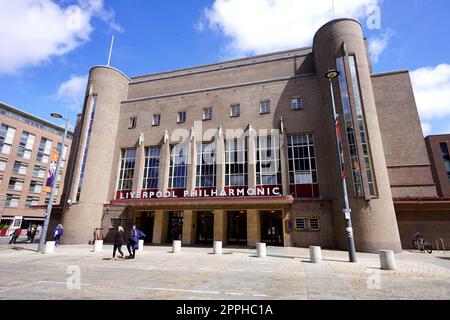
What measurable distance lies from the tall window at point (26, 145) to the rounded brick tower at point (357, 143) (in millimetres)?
62616

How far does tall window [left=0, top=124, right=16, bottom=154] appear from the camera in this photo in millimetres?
49969

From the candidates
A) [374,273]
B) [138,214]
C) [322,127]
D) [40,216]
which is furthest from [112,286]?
[40,216]

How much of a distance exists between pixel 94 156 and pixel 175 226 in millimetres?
12139

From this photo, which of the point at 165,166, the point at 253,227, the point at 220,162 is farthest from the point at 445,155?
the point at 165,166

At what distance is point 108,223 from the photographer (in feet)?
84.6

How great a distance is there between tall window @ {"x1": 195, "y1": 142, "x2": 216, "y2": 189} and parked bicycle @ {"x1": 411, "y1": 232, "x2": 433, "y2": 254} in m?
17.7

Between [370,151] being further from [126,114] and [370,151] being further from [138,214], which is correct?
[126,114]

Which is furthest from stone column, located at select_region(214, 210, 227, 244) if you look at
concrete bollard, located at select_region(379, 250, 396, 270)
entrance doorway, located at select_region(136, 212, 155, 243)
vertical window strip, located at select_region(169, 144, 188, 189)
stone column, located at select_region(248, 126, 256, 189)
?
concrete bollard, located at select_region(379, 250, 396, 270)

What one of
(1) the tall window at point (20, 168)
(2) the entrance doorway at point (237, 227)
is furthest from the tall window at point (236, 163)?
(1) the tall window at point (20, 168)

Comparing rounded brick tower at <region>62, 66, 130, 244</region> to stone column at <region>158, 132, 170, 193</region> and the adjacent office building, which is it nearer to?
stone column at <region>158, 132, 170, 193</region>

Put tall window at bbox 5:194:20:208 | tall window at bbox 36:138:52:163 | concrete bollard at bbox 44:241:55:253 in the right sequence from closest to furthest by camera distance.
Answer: concrete bollard at bbox 44:241:55:253 → tall window at bbox 5:194:20:208 → tall window at bbox 36:138:52:163

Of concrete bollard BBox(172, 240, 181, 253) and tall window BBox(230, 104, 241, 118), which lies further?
tall window BBox(230, 104, 241, 118)
